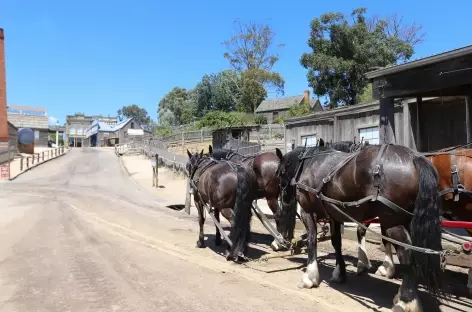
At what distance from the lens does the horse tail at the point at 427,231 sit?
4070mm

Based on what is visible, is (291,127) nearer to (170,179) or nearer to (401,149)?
(170,179)

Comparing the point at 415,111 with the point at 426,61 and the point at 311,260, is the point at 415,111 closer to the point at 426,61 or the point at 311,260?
the point at 426,61

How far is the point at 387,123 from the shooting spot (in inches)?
295

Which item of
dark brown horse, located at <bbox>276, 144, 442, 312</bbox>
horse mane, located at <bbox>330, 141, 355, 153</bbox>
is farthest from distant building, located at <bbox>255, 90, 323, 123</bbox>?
dark brown horse, located at <bbox>276, 144, 442, 312</bbox>

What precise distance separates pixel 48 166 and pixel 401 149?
33604 mm

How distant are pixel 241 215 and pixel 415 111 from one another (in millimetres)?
6007

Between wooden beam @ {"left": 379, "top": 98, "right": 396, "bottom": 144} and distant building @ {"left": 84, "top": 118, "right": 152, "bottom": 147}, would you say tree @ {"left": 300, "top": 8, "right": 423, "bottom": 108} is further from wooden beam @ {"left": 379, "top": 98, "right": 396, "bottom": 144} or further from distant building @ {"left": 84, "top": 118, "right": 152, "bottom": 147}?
distant building @ {"left": 84, "top": 118, "right": 152, "bottom": 147}

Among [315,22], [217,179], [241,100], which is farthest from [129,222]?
[241,100]

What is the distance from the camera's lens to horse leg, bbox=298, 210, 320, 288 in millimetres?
5381

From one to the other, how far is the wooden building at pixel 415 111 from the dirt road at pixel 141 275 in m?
3.10

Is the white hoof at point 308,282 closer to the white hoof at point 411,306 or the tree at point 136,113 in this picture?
the white hoof at point 411,306

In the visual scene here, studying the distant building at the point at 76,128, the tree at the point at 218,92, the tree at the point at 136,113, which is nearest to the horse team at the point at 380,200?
the tree at the point at 218,92

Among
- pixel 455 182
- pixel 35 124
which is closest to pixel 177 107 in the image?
pixel 35 124

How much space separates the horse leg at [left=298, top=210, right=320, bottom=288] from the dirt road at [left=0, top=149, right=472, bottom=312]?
14 centimetres
